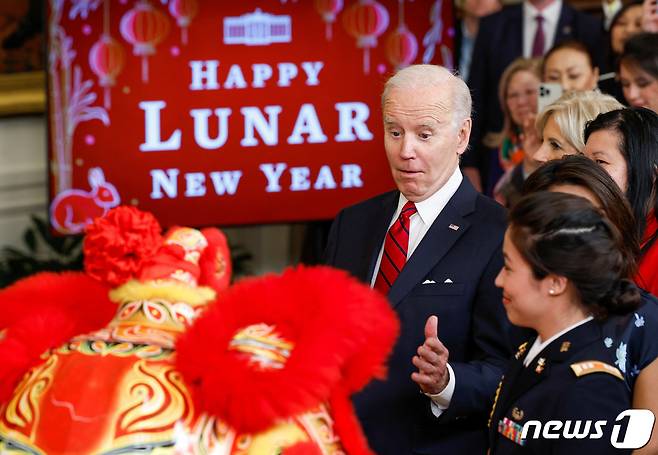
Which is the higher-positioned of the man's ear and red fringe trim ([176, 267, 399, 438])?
the man's ear

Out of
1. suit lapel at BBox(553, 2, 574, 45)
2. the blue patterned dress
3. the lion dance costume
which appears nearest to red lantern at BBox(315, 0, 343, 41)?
suit lapel at BBox(553, 2, 574, 45)

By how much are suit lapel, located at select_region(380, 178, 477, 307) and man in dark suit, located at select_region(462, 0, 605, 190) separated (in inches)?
86.9

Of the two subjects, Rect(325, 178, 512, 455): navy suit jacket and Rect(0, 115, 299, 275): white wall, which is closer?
Rect(325, 178, 512, 455): navy suit jacket

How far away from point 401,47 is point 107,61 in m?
1.15

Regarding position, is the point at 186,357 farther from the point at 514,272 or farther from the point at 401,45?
the point at 401,45

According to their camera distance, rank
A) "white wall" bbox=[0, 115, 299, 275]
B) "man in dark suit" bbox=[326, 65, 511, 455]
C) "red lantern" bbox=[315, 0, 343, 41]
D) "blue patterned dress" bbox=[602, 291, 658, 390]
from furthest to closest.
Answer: "white wall" bbox=[0, 115, 299, 275] < "red lantern" bbox=[315, 0, 343, 41] < "man in dark suit" bbox=[326, 65, 511, 455] < "blue patterned dress" bbox=[602, 291, 658, 390]

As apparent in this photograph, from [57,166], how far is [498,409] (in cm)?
287

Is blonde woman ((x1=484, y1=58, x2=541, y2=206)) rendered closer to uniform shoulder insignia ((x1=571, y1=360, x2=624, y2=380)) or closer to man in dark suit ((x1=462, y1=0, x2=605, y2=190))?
man in dark suit ((x1=462, y1=0, x2=605, y2=190))

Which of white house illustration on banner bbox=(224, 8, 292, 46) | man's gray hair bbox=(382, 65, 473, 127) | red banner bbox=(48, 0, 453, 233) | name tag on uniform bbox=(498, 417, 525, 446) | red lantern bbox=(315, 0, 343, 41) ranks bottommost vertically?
red banner bbox=(48, 0, 453, 233)

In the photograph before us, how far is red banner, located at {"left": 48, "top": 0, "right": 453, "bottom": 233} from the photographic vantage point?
468cm

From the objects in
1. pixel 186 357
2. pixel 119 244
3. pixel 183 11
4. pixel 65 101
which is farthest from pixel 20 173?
pixel 186 357

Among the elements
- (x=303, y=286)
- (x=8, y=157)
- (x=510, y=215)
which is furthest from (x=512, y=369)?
(x=8, y=157)

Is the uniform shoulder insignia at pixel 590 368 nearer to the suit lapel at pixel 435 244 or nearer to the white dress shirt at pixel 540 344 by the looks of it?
the white dress shirt at pixel 540 344

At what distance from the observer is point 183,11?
185 inches
